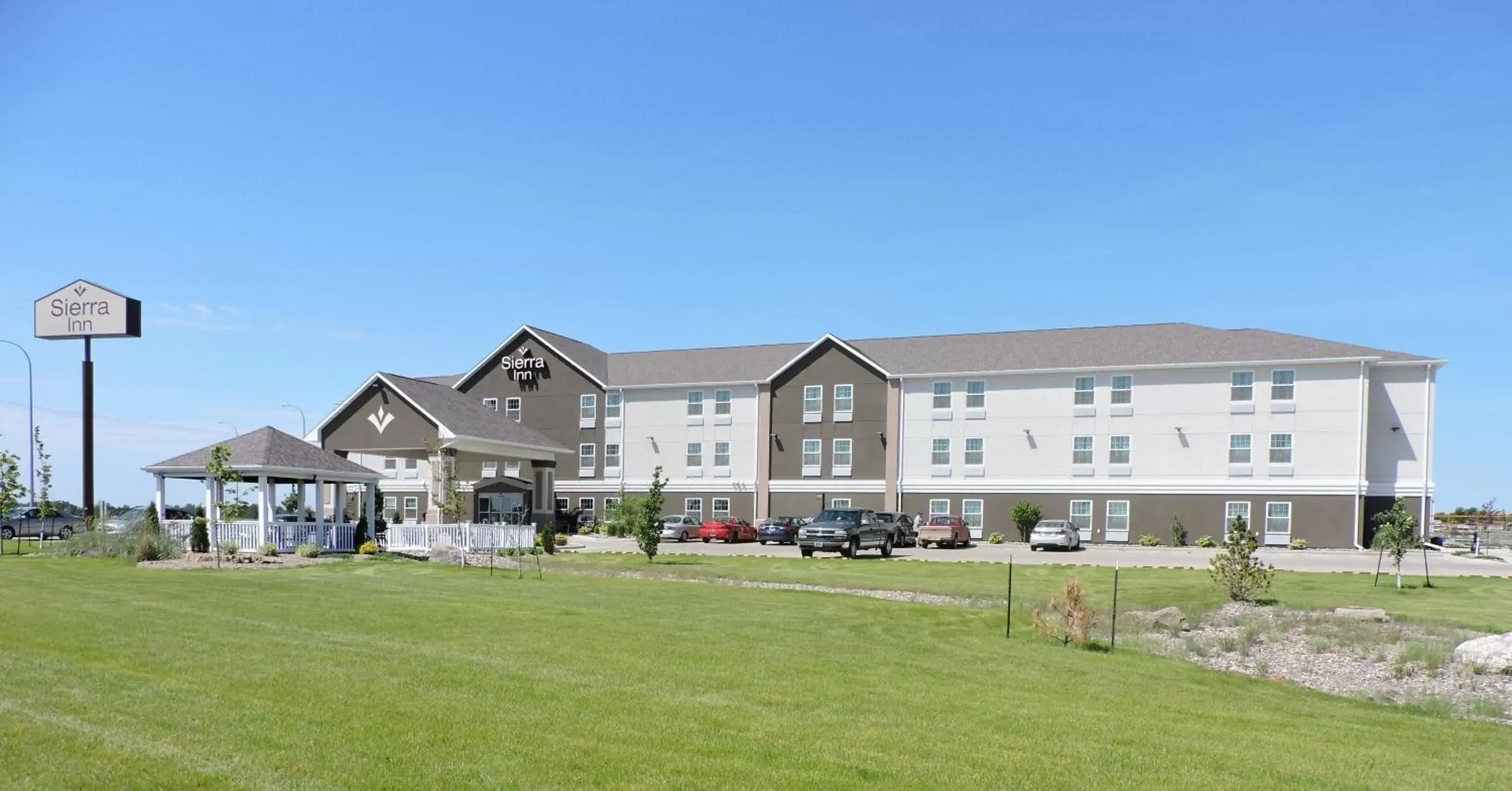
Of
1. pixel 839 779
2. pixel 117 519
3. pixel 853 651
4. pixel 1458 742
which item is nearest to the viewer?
pixel 839 779

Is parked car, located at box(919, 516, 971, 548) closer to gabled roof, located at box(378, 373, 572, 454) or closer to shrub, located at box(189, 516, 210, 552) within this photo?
gabled roof, located at box(378, 373, 572, 454)

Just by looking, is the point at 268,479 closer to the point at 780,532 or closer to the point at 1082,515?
the point at 780,532

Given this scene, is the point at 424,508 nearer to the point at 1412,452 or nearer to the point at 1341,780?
the point at 1412,452

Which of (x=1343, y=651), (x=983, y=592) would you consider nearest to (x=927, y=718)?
(x=1343, y=651)

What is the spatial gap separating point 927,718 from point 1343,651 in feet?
37.4

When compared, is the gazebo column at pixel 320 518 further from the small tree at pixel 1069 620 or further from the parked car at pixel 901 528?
the small tree at pixel 1069 620

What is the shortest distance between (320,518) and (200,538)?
3.99m

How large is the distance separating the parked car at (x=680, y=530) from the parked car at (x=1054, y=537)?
1612 centimetres

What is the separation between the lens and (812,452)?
58.7 metres

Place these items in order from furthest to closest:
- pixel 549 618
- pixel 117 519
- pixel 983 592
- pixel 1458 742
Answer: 1. pixel 117 519
2. pixel 983 592
3. pixel 549 618
4. pixel 1458 742

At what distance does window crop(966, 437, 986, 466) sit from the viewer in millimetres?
55031

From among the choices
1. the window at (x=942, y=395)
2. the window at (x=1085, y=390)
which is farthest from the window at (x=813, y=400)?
the window at (x=1085, y=390)

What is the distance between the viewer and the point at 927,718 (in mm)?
9922

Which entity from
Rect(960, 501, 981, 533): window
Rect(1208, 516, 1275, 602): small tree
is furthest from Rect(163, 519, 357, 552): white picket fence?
Rect(960, 501, 981, 533): window
